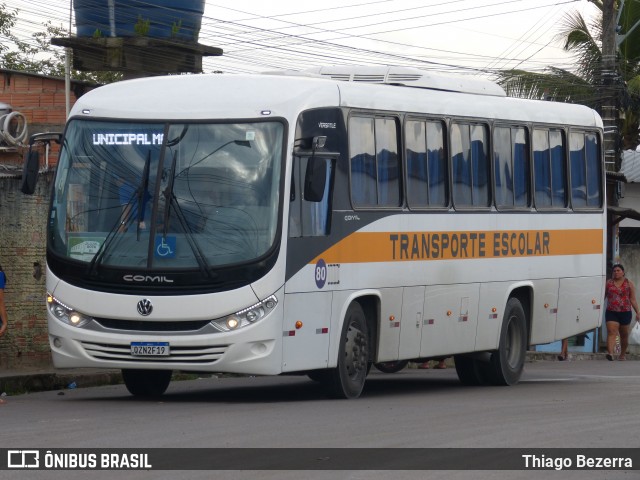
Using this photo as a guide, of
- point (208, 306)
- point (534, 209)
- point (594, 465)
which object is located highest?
point (534, 209)

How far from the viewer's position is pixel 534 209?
1861 cm

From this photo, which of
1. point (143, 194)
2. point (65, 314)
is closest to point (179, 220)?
point (143, 194)

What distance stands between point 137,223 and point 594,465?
5.62 meters

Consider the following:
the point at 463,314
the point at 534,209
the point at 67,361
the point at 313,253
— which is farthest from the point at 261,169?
the point at 534,209

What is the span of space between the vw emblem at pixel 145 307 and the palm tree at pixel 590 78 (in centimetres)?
1999

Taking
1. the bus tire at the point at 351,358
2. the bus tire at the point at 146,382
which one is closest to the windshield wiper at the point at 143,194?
the bus tire at the point at 146,382

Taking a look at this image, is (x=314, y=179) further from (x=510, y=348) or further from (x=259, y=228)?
(x=510, y=348)

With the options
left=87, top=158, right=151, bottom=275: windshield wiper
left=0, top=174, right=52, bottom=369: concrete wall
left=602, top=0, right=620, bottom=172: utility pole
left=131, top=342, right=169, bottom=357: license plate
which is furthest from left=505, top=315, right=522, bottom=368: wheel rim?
left=602, top=0, right=620, bottom=172: utility pole

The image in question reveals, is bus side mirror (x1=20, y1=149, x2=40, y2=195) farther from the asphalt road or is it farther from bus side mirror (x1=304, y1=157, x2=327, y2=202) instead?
bus side mirror (x1=304, y1=157, x2=327, y2=202)

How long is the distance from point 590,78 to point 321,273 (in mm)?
23048

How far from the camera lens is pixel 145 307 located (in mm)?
13531

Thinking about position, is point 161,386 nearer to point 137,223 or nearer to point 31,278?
point 137,223

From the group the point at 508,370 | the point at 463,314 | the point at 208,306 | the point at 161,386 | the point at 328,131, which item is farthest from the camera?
the point at 508,370

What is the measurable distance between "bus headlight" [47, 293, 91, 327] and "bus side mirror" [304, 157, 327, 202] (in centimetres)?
242
